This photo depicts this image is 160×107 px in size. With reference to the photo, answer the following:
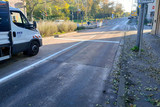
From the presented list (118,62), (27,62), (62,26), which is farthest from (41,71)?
(62,26)

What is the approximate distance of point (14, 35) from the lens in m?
5.86

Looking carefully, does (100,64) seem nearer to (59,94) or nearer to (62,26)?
(59,94)

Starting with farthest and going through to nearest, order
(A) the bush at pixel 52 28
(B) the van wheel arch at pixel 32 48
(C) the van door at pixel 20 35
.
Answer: (A) the bush at pixel 52 28 < (B) the van wheel arch at pixel 32 48 < (C) the van door at pixel 20 35

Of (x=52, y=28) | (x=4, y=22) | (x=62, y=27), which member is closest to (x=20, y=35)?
(x=4, y=22)

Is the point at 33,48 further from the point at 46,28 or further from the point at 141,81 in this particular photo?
the point at 46,28

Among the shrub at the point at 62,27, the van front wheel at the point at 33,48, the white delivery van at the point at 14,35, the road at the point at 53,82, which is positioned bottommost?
the road at the point at 53,82

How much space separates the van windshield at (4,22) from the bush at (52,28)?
868cm

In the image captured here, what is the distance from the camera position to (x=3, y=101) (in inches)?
131

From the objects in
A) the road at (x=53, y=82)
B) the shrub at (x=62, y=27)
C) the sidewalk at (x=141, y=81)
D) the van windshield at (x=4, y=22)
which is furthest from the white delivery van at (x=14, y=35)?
the shrub at (x=62, y=27)

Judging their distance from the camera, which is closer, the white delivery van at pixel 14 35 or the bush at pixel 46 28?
the white delivery van at pixel 14 35

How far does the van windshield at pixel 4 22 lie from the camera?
5.24 meters

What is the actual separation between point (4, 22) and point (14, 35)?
0.70 m

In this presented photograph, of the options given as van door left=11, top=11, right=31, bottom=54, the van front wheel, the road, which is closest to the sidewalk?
the road

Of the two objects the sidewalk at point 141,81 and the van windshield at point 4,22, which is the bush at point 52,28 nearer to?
the van windshield at point 4,22
